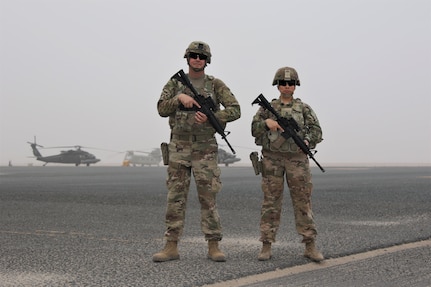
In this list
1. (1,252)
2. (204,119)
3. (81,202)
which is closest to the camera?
(204,119)

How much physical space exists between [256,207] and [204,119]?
751 centimetres

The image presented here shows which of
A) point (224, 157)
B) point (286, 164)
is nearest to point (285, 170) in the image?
point (286, 164)

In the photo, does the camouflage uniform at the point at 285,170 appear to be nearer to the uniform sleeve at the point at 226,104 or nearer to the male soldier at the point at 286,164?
the male soldier at the point at 286,164

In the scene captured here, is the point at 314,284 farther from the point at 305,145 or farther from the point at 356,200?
the point at 356,200

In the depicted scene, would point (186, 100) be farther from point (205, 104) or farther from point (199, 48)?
point (199, 48)

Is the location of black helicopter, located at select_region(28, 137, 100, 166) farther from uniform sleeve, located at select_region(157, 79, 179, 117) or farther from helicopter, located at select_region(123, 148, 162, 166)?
uniform sleeve, located at select_region(157, 79, 179, 117)

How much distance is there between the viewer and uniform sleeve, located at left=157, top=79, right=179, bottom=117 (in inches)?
231

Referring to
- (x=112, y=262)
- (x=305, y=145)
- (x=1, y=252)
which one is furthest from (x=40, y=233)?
(x=305, y=145)

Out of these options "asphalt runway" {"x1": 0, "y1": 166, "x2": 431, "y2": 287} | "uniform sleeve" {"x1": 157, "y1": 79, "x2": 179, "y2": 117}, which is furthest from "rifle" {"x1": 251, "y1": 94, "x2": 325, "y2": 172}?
"asphalt runway" {"x1": 0, "y1": 166, "x2": 431, "y2": 287}

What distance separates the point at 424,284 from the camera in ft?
16.2

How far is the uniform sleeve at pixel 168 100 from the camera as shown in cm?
588

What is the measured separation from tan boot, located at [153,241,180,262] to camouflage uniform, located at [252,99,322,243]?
3.30 ft

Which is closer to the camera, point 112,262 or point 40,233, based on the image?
point 112,262

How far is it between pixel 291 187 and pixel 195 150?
3.81ft
